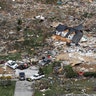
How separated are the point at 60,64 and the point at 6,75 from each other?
9.08ft

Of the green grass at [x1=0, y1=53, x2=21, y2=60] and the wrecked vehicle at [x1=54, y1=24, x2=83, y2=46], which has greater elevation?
the wrecked vehicle at [x1=54, y1=24, x2=83, y2=46]

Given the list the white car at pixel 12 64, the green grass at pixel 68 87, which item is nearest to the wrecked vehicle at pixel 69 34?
the white car at pixel 12 64

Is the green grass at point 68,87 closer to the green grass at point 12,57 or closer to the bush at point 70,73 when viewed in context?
the bush at point 70,73

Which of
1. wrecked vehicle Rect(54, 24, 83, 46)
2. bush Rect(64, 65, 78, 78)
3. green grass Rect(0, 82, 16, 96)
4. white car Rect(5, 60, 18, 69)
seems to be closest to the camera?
green grass Rect(0, 82, 16, 96)

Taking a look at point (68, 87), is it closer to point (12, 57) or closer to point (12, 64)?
point (12, 64)

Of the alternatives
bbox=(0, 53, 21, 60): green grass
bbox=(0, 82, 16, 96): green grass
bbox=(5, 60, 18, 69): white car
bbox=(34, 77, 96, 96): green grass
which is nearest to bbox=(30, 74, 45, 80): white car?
bbox=(34, 77, 96, 96): green grass

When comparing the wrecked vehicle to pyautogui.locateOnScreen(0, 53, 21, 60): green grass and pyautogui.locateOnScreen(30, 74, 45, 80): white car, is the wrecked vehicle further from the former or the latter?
pyautogui.locateOnScreen(30, 74, 45, 80): white car

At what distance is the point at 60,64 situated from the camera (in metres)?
21.5

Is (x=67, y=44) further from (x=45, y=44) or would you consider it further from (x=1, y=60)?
(x=1, y=60)

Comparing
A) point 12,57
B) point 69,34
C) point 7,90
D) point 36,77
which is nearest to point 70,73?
point 36,77

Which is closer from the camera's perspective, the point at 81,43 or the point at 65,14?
the point at 81,43

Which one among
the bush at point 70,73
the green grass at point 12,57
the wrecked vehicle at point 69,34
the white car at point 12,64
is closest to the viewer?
the bush at point 70,73

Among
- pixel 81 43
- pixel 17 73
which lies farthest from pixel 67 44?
pixel 17 73

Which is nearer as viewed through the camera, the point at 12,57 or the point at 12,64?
the point at 12,64
